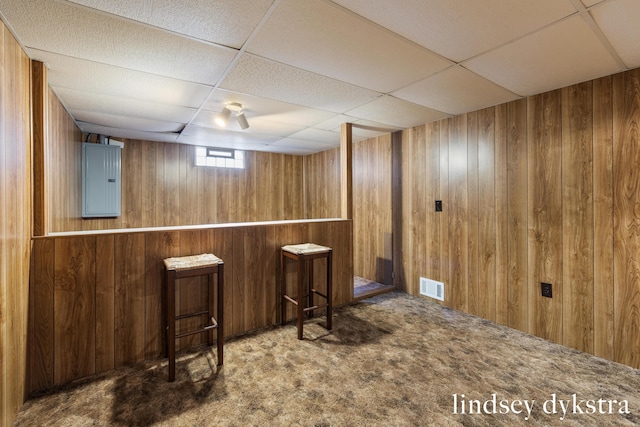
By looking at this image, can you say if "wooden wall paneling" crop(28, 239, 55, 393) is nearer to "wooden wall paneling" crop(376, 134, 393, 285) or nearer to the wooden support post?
the wooden support post

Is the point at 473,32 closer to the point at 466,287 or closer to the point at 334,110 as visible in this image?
the point at 334,110

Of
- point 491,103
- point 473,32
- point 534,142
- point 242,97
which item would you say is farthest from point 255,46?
point 534,142

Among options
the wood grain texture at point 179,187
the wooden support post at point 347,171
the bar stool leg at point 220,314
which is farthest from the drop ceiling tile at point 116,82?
the wooden support post at point 347,171

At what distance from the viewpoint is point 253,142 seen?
4648 millimetres

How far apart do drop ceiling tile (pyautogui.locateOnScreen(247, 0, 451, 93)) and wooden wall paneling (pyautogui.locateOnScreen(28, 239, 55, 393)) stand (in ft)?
6.51

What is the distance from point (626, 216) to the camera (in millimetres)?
2152

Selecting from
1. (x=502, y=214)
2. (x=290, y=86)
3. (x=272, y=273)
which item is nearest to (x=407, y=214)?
(x=502, y=214)

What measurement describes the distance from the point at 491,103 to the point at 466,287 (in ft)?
6.51

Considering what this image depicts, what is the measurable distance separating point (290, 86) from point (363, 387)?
2.40 metres

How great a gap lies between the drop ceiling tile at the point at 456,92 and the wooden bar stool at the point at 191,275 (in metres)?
2.21

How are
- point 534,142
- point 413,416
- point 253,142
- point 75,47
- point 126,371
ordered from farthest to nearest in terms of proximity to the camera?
point 253,142, point 534,142, point 126,371, point 75,47, point 413,416

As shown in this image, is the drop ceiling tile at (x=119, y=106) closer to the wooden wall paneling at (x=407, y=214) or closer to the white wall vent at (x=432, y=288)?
the wooden wall paneling at (x=407, y=214)

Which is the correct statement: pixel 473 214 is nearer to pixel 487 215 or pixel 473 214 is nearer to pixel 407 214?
pixel 487 215

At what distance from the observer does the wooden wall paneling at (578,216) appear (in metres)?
2.32
